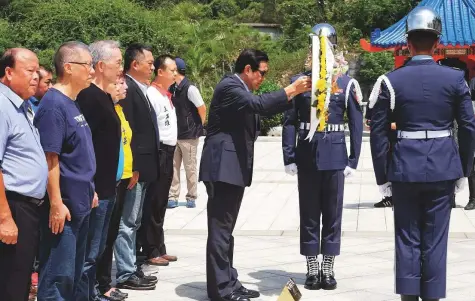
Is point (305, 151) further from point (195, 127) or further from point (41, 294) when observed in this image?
point (195, 127)

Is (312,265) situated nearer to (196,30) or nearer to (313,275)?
(313,275)

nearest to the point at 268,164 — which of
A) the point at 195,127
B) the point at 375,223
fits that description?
the point at 195,127

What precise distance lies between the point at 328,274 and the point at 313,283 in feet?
0.47

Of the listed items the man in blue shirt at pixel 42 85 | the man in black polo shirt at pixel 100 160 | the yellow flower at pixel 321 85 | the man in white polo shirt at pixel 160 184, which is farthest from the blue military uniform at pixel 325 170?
the man in blue shirt at pixel 42 85

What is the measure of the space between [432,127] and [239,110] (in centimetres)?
145

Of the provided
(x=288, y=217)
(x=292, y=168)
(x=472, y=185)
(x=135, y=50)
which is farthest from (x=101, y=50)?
(x=472, y=185)

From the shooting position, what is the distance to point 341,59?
256 inches

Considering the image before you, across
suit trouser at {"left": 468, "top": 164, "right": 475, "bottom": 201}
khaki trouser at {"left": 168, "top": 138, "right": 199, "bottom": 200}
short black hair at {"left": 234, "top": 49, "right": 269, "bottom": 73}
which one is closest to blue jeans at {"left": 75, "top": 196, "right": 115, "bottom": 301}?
short black hair at {"left": 234, "top": 49, "right": 269, "bottom": 73}

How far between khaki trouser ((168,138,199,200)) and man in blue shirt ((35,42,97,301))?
19.5 feet

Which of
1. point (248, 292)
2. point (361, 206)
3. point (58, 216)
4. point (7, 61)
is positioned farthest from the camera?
point (361, 206)

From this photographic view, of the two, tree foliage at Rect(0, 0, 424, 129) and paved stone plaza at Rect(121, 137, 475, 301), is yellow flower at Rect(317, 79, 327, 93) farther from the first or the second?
tree foliage at Rect(0, 0, 424, 129)

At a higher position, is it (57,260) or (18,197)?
(18,197)

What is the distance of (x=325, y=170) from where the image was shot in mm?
6688

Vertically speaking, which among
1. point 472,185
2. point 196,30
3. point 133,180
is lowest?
point 472,185
